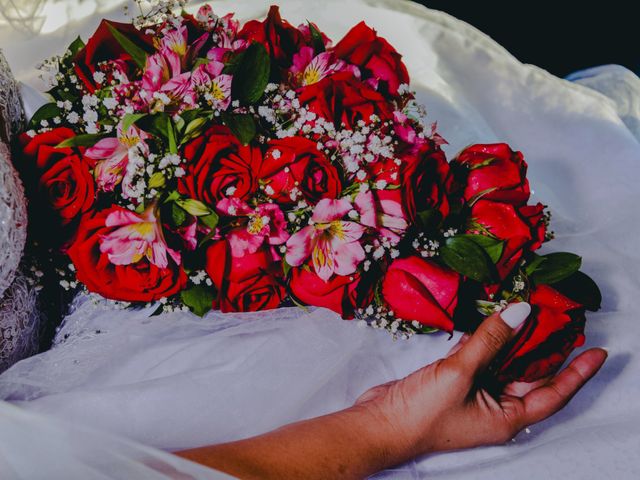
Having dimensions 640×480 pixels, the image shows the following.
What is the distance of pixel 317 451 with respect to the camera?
0.79m

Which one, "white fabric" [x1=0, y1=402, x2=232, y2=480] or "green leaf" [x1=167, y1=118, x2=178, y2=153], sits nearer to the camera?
"white fabric" [x1=0, y1=402, x2=232, y2=480]

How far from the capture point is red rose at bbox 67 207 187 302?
0.78m

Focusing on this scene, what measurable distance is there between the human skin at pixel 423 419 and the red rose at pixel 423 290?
0.21 ft

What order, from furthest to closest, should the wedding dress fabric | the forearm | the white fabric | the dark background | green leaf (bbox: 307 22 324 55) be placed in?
1. the dark background
2. green leaf (bbox: 307 22 324 55)
3. the wedding dress fabric
4. the forearm
5. the white fabric

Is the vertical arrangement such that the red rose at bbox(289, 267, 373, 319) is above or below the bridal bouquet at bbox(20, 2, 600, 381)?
below

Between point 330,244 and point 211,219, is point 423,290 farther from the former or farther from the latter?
point 211,219

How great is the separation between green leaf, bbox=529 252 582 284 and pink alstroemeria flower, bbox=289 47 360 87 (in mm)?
373

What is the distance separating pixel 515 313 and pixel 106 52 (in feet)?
2.09

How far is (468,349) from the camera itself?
0.84 metres

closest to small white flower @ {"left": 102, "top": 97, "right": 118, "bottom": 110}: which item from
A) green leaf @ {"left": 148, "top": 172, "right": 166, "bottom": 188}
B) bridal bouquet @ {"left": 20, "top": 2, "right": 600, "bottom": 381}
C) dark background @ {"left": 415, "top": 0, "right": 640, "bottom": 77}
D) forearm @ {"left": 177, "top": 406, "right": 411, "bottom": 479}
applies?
bridal bouquet @ {"left": 20, "top": 2, "right": 600, "bottom": 381}

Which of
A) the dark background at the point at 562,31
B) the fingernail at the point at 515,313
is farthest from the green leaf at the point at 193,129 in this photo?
the dark background at the point at 562,31

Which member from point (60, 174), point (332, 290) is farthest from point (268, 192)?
point (60, 174)

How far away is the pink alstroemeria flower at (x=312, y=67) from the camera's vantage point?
874 mm

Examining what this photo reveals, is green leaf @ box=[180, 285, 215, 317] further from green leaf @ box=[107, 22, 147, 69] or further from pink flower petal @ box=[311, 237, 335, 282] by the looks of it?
green leaf @ box=[107, 22, 147, 69]
